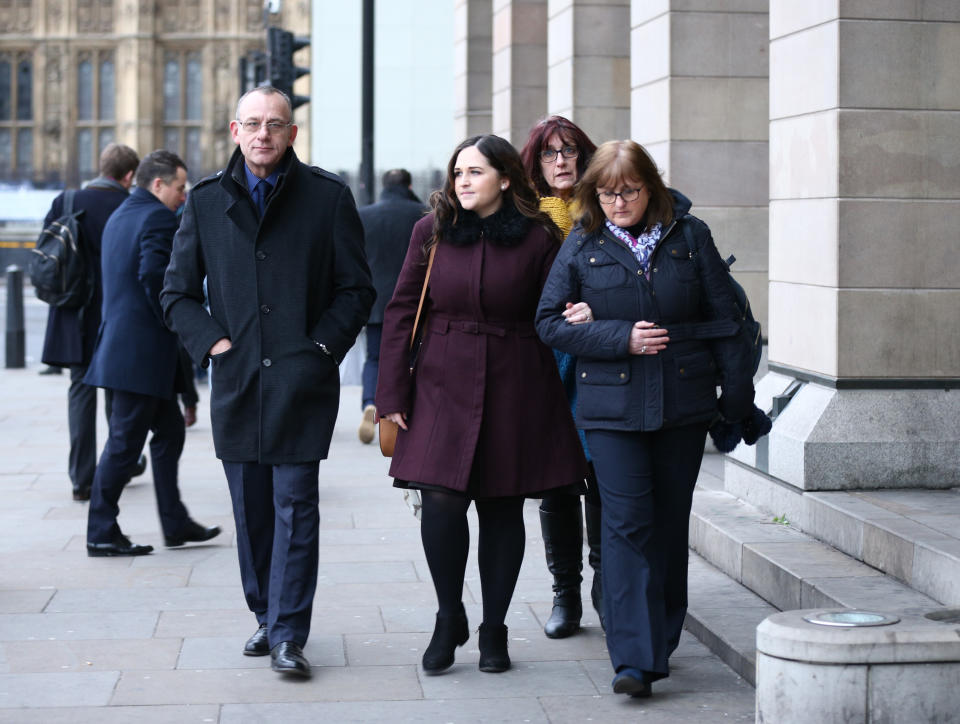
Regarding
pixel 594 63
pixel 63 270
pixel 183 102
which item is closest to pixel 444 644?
pixel 63 270

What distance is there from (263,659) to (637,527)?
142 cm

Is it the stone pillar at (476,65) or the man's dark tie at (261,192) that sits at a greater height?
the stone pillar at (476,65)

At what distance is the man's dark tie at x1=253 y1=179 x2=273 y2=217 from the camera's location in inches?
212

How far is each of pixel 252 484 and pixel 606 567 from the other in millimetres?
1262

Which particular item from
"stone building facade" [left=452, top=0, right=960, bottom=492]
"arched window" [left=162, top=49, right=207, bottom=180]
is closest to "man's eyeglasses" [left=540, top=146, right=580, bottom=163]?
"stone building facade" [left=452, top=0, right=960, bottom=492]

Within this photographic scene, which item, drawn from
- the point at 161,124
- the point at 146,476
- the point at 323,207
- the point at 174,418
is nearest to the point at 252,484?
the point at 323,207

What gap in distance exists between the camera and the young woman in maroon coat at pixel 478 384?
16.8ft

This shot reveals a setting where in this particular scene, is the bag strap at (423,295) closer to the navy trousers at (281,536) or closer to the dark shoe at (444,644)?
the navy trousers at (281,536)

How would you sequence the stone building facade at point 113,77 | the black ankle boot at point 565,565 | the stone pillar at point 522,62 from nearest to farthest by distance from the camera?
the black ankle boot at point 565,565
the stone pillar at point 522,62
the stone building facade at point 113,77

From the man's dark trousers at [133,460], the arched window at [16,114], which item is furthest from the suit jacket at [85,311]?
the arched window at [16,114]

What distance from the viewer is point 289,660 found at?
5137 mm

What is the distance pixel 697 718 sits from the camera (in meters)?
4.77

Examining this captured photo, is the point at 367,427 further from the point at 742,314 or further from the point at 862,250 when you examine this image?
the point at 742,314

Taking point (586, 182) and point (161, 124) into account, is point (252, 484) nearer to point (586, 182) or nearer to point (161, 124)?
point (586, 182)
